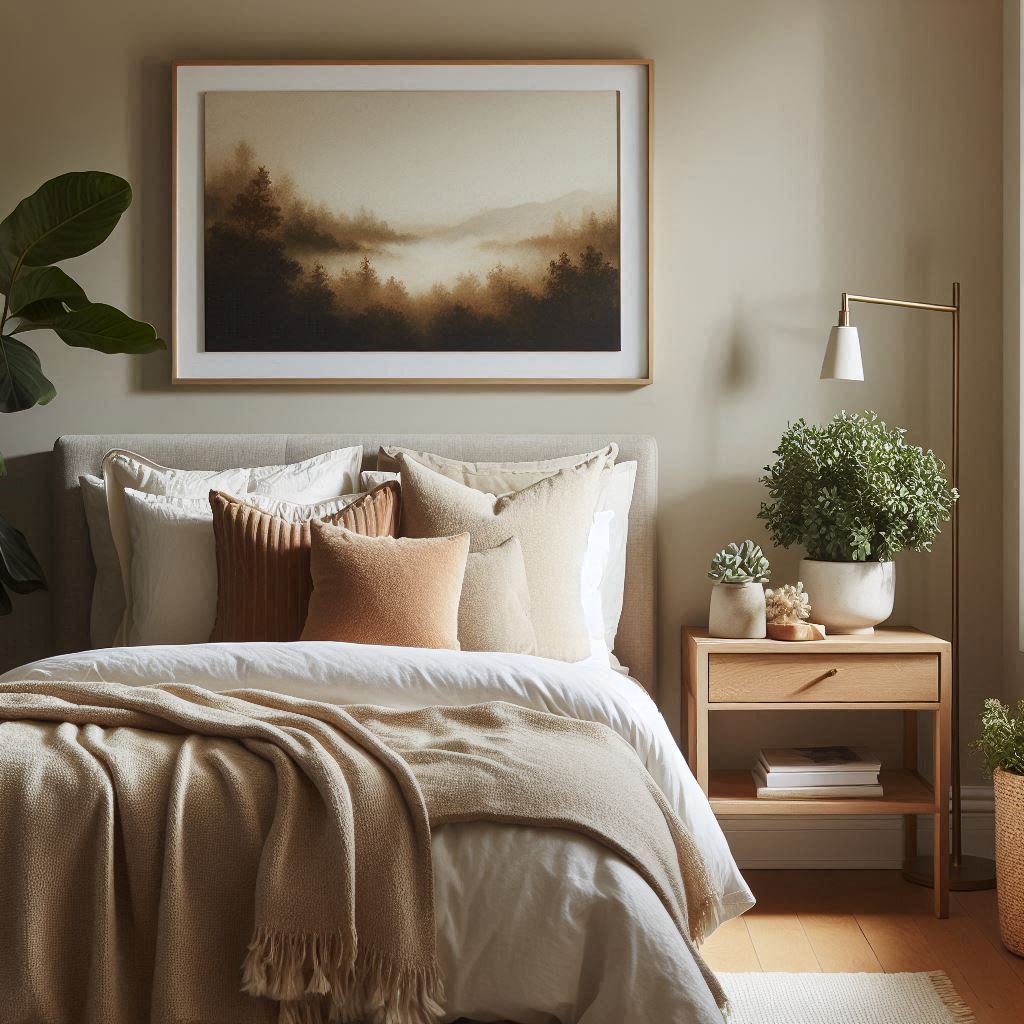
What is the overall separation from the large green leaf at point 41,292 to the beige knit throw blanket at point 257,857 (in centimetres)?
155

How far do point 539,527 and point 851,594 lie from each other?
2.89 feet

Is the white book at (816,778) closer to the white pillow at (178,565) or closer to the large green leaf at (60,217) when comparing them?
the white pillow at (178,565)

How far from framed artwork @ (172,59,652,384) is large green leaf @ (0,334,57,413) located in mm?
464

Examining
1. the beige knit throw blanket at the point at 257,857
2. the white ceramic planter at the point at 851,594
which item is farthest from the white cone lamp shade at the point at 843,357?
the beige knit throw blanket at the point at 257,857

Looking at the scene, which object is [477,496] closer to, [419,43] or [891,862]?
[419,43]

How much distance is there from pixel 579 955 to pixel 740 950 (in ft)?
4.69

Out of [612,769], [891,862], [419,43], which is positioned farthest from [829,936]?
[419,43]

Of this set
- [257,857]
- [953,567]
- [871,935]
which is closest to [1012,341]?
[953,567]

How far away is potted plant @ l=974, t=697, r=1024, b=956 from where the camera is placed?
2559 millimetres

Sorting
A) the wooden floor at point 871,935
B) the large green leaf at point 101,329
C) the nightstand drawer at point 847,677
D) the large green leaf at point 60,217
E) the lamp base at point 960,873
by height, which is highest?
the large green leaf at point 60,217

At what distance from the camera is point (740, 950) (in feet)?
8.60

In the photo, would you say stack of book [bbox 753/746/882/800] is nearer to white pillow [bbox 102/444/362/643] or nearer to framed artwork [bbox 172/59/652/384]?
framed artwork [bbox 172/59/652/384]

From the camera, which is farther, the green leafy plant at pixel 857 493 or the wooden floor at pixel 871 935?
the green leafy plant at pixel 857 493

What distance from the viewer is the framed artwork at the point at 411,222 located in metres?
3.21
